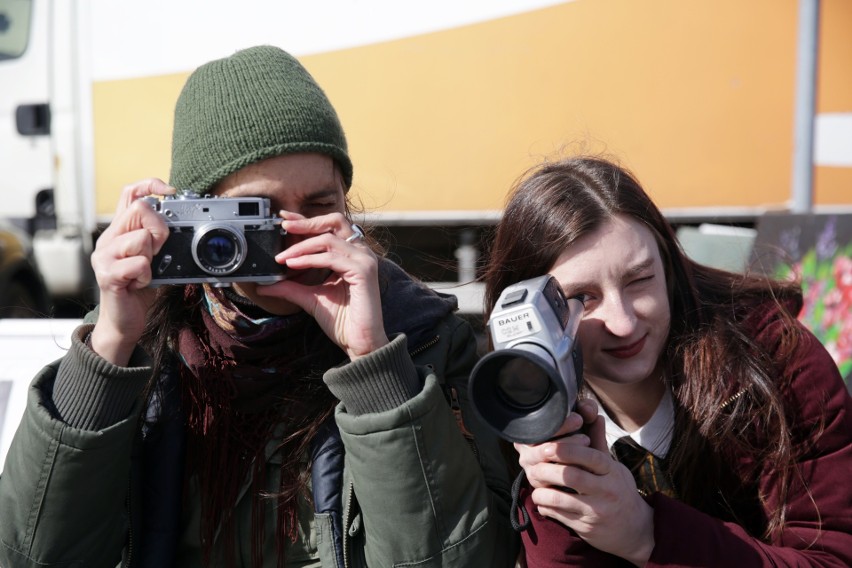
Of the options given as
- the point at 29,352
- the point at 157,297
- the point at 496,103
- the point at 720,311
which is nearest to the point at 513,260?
the point at 720,311

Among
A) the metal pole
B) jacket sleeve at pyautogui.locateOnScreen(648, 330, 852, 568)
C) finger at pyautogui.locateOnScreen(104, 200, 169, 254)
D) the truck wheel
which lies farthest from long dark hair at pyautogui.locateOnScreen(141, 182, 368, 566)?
the truck wheel

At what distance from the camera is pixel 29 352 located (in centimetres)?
231

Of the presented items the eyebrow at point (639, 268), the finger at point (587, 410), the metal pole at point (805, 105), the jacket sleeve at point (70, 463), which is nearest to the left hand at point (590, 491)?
the finger at point (587, 410)

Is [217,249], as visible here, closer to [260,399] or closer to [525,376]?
[260,399]

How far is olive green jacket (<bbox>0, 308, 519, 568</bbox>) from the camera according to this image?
1565 mm

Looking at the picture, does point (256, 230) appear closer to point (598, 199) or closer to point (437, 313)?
point (437, 313)

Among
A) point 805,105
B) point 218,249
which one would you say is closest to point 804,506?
point 218,249

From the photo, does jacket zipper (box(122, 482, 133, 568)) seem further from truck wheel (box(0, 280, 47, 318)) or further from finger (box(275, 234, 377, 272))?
truck wheel (box(0, 280, 47, 318))

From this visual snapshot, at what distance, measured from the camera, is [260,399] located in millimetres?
1861

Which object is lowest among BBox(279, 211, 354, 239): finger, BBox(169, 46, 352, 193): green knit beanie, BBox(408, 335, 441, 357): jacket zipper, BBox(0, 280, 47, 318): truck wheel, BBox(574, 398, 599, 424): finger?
BBox(0, 280, 47, 318): truck wheel

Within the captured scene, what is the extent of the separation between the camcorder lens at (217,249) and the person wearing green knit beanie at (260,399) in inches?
1.0

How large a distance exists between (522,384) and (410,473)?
0.31m

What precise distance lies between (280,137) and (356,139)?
3.14 m

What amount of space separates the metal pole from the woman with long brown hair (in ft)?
7.65
